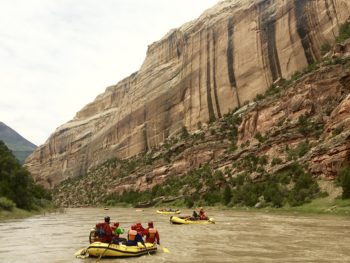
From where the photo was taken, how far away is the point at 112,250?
59.1ft

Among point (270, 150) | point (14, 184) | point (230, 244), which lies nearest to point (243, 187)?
point (270, 150)

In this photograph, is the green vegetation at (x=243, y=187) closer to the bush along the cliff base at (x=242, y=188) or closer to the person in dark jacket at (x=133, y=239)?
the bush along the cliff base at (x=242, y=188)

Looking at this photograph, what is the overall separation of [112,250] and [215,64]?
85618mm

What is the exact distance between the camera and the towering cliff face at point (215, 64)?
269 ft

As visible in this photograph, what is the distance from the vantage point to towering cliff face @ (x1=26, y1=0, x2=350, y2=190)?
8212cm

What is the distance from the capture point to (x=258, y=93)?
287 feet

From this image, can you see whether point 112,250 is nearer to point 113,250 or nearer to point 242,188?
point 113,250

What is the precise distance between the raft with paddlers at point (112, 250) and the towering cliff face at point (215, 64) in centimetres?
6713

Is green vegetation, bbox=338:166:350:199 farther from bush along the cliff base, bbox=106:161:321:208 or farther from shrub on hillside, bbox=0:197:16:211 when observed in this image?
shrub on hillside, bbox=0:197:16:211

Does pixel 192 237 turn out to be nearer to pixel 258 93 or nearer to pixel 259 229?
pixel 259 229

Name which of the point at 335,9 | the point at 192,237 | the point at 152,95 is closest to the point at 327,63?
the point at 335,9

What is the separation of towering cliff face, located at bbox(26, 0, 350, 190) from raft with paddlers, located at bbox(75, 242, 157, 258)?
220 feet

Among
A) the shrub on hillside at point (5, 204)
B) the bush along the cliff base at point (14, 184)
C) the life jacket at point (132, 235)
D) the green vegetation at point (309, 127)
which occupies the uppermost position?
the green vegetation at point (309, 127)

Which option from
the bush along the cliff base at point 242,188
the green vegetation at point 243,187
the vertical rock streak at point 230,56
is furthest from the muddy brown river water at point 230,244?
the vertical rock streak at point 230,56
